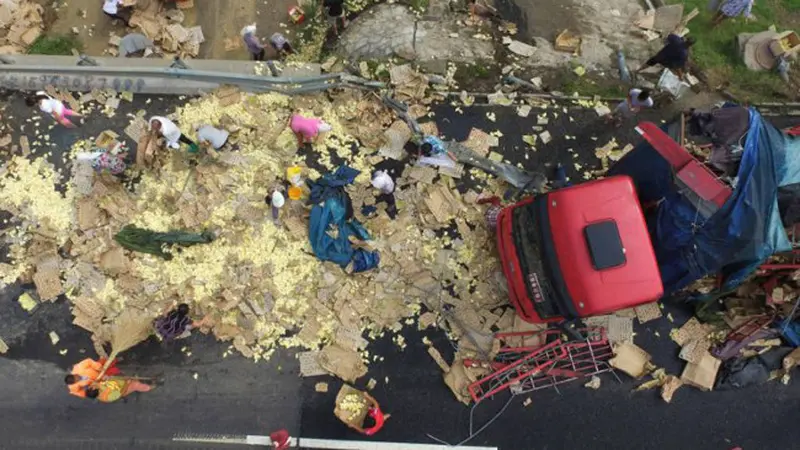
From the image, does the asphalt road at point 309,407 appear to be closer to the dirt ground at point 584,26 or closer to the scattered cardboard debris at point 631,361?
the scattered cardboard debris at point 631,361

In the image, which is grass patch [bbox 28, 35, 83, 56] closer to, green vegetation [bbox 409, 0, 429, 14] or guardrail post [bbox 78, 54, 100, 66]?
guardrail post [bbox 78, 54, 100, 66]

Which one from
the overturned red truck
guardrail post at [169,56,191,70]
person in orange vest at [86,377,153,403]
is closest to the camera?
the overturned red truck

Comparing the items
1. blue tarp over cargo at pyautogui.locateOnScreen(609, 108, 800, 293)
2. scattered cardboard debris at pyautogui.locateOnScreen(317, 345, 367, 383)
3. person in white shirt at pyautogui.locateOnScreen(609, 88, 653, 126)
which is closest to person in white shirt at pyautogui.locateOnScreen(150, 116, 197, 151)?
scattered cardboard debris at pyautogui.locateOnScreen(317, 345, 367, 383)

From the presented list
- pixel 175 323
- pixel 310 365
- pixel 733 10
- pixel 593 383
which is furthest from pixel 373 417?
pixel 733 10

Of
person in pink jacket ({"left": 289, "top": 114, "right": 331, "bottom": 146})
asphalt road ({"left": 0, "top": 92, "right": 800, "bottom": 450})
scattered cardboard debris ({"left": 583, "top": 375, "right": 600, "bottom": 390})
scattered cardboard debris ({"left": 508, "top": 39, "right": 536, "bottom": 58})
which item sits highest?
scattered cardboard debris ({"left": 508, "top": 39, "right": 536, "bottom": 58})

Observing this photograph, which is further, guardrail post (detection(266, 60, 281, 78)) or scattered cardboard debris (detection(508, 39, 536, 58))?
scattered cardboard debris (detection(508, 39, 536, 58))

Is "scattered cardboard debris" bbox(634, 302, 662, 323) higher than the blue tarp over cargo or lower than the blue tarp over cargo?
lower
